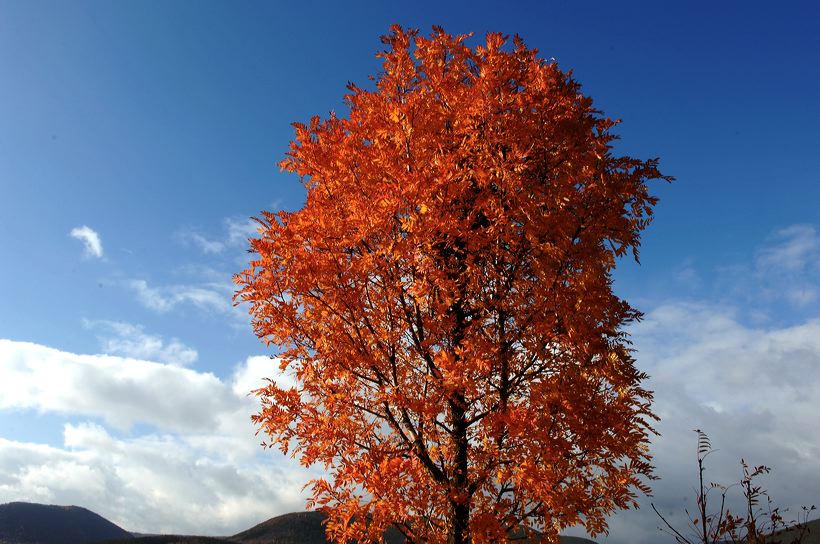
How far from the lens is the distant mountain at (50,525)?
106 m

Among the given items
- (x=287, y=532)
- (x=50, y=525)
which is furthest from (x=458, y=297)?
(x=50, y=525)

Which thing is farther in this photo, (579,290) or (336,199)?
(336,199)

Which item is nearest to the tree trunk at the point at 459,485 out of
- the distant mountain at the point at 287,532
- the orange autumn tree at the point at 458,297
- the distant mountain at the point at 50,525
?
the orange autumn tree at the point at 458,297

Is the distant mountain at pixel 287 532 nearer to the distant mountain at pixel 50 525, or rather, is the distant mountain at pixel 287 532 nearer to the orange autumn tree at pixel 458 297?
the distant mountain at pixel 50 525

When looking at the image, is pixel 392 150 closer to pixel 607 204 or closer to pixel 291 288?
pixel 291 288

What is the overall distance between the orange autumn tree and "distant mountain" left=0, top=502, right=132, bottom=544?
114998 mm

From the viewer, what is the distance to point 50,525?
11450 centimetres

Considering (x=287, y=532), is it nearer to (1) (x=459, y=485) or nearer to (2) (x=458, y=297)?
(1) (x=459, y=485)

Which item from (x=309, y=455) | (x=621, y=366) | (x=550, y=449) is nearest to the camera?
(x=550, y=449)

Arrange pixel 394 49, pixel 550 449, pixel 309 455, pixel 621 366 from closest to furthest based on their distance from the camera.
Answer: pixel 550 449 < pixel 621 366 < pixel 309 455 < pixel 394 49

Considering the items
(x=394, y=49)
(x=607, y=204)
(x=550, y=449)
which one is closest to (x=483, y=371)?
(x=550, y=449)

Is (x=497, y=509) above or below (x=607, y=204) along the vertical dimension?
below

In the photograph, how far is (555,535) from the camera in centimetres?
1084

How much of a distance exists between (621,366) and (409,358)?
15.6ft
